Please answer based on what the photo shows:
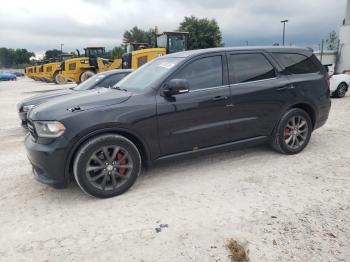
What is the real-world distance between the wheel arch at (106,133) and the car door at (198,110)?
24 cm

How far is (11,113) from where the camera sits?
443 inches

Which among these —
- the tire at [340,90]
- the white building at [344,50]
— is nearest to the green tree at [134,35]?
the white building at [344,50]

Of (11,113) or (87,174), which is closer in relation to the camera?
(87,174)

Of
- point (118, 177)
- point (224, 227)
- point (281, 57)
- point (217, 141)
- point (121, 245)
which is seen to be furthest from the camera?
point (281, 57)

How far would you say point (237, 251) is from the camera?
2738 mm

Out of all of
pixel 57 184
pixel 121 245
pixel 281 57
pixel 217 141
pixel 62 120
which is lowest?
pixel 121 245

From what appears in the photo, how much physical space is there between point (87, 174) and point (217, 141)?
1832 mm

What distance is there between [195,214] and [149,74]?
2.17m

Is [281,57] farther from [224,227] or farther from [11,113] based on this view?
[11,113]

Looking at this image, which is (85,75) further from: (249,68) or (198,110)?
(198,110)

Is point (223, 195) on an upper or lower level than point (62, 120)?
lower

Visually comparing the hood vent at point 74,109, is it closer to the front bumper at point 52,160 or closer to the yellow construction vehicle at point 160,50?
the front bumper at point 52,160

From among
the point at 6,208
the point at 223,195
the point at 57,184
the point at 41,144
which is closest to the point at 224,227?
the point at 223,195

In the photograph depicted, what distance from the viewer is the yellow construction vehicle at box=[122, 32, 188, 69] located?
15891 millimetres
